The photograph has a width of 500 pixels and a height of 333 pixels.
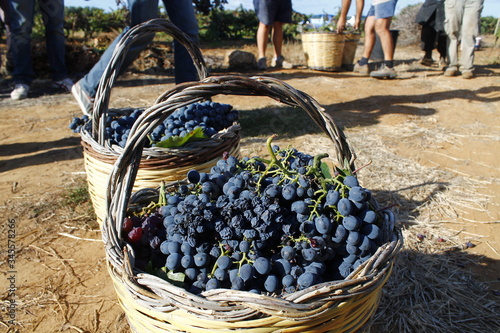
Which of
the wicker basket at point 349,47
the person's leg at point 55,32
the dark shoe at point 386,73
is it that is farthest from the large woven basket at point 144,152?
the wicker basket at point 349,47

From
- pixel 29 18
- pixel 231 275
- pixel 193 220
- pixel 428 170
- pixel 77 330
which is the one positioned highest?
pixel 29 18

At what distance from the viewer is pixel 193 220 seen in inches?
43.5

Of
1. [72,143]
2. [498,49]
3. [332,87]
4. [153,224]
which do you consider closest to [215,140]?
[153,224]

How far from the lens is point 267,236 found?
1.07m

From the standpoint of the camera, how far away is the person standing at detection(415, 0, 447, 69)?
7427 mm

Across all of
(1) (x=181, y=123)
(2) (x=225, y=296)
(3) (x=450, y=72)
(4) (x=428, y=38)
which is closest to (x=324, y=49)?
(3) (x=450, y=72)

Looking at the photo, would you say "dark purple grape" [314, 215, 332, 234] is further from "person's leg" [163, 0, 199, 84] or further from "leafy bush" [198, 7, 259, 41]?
"leafy bush" [198, 7, 259, 41]

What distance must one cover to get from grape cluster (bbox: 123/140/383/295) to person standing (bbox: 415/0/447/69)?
26.2 ft

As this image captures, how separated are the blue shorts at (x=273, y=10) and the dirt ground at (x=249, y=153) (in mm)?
1829

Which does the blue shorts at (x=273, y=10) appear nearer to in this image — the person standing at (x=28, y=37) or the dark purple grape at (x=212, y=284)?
the person standing at (x=28, y=37)

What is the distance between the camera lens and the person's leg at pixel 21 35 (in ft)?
14.6

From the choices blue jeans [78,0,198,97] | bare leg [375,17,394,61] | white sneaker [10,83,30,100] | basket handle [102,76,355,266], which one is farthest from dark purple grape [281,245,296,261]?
bare leg [375,17,394,61]

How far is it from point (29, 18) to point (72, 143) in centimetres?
213

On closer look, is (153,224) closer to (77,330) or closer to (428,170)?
(77,330)
